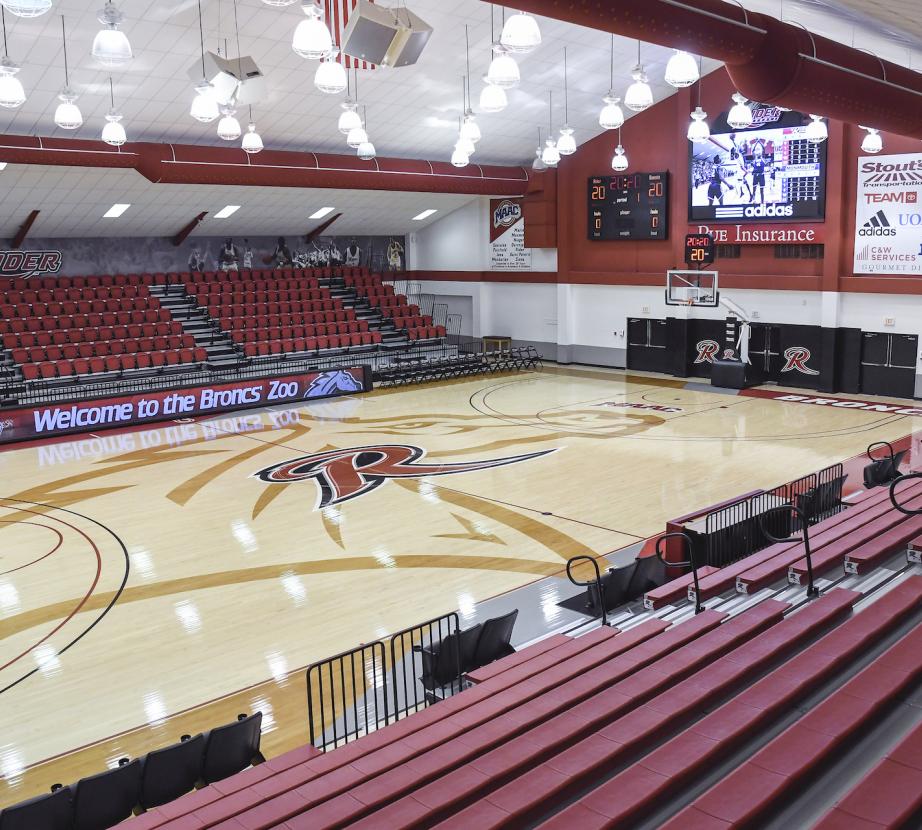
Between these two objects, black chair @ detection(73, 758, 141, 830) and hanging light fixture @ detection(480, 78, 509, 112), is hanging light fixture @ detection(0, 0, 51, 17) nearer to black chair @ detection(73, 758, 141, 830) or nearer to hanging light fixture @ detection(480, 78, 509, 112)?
black chair @ detection(73, 758, 141, 830)

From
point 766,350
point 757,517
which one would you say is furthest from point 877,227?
point 757,517

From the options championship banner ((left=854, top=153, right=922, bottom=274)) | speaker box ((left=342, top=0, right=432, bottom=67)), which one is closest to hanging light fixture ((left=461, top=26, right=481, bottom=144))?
speaker box ((left=342, top=0, right=432, bottom=67))

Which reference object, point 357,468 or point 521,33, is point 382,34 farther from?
point 357,468

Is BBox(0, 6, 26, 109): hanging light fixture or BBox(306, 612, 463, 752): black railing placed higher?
BBox(0, 6, 26, 109): hanging light fixture

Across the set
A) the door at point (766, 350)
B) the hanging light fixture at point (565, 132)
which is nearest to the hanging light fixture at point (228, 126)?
the hanging light fixture at point (565, 132)

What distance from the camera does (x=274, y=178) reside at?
76.9 ft

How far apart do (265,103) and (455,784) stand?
18.4 meters

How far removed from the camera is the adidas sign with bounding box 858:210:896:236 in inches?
894

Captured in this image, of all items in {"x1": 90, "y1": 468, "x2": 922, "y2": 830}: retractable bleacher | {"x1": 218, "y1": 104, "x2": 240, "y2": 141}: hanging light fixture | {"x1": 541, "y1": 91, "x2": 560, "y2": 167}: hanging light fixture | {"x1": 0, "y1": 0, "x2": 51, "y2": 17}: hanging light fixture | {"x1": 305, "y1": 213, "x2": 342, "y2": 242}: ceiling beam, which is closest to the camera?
{"x1": 90, "y1": 468, "x2": 922, "y2": 830}: retractable bleacher

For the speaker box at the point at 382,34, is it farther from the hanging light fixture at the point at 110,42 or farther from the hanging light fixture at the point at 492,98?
the hanging light fixture at the point at 110,42

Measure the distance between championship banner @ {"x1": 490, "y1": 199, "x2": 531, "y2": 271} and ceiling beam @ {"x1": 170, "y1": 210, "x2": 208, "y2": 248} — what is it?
1005cm

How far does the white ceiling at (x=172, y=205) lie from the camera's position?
22.7 meters

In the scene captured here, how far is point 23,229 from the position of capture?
24938 mm

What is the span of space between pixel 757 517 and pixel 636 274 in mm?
17288
